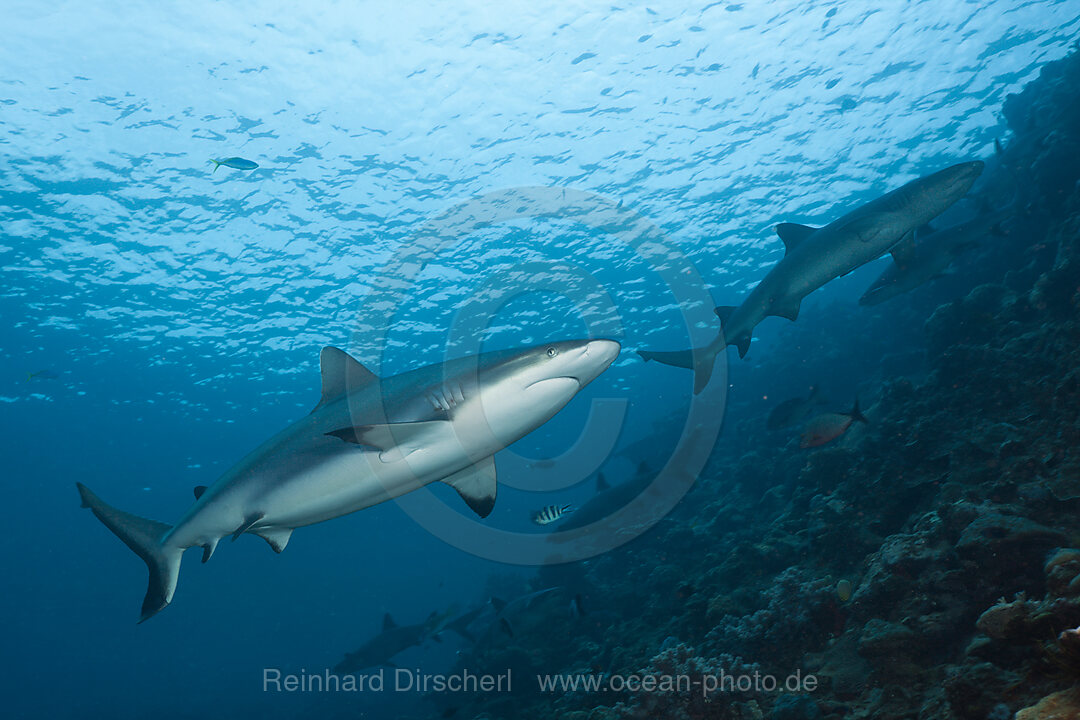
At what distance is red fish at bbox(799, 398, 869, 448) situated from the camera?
7.88 m

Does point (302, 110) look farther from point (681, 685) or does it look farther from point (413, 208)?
point (681, 685)

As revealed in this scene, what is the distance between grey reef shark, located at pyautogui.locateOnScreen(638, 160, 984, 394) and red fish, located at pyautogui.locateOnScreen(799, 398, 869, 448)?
2.36 m

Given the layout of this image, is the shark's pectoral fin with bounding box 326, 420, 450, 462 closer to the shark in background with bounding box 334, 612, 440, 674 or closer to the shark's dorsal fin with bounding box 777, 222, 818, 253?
the shark's dorsal fin with bounding box 777, 222, 818, 253

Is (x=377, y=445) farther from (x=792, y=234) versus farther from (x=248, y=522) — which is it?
(x=792, y=234)

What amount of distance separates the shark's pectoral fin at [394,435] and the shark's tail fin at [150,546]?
277 cm

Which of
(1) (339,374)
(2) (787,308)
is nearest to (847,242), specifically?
(2) (787,308)

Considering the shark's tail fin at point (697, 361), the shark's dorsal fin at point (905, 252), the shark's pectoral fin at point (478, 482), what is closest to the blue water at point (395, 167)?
the shark's dorsal fin at point (905, 252)

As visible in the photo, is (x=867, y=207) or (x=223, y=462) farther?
(x=223, y=462)

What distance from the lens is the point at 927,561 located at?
4516 millimetres

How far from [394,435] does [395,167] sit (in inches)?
630

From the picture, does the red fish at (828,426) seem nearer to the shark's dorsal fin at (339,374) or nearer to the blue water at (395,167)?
the shark's dorsal fin at (339,374)

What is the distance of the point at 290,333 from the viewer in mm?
25281

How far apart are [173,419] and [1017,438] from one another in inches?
1544

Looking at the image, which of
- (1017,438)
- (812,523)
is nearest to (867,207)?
(1017,438)
